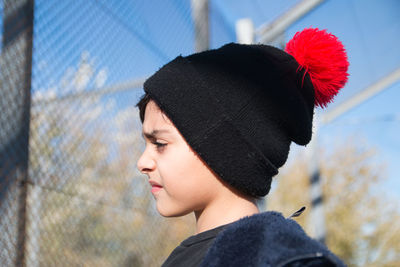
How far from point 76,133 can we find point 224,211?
793 millimetres

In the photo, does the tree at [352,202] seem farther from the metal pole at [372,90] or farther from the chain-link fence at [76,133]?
the chain-link fence at [76,133]

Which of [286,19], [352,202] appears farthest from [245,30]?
[352,202]

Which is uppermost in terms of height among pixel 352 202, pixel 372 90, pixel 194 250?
pixel 194 250

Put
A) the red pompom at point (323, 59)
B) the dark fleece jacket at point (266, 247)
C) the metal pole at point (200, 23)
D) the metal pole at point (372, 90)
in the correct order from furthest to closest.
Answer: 1. the metal pole at point (372, 90)
2. the metal pole at point (200, 23)
3. the red pompom at point (323, 59)
4. the dark fleece jacket at point (266, 247)

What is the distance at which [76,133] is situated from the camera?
1716 millimetres

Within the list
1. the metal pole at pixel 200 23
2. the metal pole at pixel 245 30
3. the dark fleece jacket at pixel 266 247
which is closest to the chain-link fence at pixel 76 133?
the metal pole at pixel 200 23

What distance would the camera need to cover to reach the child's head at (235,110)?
1.12m

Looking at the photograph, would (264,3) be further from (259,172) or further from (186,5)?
(259,172)

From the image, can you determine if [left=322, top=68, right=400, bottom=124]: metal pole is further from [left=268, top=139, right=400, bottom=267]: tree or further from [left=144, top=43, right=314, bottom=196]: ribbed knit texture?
[left=144, top=43, right=314, bottom=196]: ribbed knit texture

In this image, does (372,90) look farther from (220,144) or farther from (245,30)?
(220,144)

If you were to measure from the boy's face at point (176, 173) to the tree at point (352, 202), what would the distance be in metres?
6.67

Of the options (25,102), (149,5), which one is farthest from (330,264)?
(149,5)

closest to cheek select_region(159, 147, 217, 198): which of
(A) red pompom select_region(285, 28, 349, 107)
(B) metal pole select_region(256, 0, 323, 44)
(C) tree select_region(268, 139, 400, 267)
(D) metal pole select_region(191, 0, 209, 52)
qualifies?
(A) red pompom select_region(285, 28, 349, 107)

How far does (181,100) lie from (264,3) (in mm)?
2544
